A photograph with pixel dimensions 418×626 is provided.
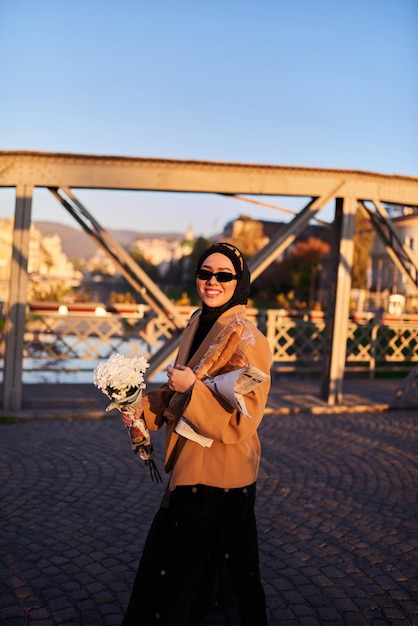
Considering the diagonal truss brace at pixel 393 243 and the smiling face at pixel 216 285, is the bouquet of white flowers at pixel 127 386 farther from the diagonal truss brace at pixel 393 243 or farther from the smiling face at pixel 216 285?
the diagonal truss brace at pixel 393 243

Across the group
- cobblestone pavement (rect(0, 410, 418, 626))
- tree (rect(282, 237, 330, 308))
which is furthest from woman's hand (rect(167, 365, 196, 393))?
tree (rect(282, 237, 330, 308))

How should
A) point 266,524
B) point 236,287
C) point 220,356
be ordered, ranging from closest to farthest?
point 220,356
point 236,287
point 266,524

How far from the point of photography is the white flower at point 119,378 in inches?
102

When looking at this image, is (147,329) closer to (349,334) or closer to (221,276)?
(349,334)

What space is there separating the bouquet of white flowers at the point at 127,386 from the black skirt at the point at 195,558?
35 cm

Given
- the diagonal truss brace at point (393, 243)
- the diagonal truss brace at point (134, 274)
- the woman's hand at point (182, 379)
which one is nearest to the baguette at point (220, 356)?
the woman's hand at point (182, 379)

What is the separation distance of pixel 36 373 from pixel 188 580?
33.6 ft

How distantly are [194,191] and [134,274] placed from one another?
5.16 feet

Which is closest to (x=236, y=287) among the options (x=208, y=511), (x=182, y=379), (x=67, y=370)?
(x=182, y=379)

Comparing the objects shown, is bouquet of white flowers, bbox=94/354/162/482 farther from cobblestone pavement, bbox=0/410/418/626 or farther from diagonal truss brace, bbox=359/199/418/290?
diagonal truss brace, bbox=359/199/418/290

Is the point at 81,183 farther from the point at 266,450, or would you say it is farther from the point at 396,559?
the point at 396,559

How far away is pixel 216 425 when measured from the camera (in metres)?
2.41

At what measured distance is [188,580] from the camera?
106 inches

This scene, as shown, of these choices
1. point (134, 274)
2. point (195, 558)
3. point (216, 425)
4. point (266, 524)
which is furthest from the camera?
point (134, 274)
